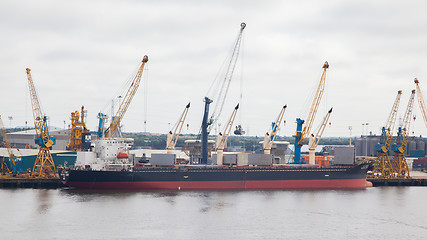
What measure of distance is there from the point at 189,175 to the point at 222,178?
178 inches

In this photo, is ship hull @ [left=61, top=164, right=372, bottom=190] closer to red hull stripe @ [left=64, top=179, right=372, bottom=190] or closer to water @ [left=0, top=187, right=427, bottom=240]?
red hull stripe @ [left=64, top=179, right=372, bottom=190]

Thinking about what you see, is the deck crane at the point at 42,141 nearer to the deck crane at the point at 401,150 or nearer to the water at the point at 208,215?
the water at the point at 208,215

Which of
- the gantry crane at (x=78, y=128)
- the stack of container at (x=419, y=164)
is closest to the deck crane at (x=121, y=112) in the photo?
the gantry crane at (x=78, y=128)

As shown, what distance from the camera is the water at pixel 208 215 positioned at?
1738 inches

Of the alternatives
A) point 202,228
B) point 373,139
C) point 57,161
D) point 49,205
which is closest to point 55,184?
point 57,161

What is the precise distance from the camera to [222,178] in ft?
238

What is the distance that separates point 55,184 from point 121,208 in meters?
22.2

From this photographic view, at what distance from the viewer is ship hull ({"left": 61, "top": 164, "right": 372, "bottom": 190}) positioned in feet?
227

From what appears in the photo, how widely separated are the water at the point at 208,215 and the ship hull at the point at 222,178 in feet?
11.8

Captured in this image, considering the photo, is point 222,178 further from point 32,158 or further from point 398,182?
point 32,158

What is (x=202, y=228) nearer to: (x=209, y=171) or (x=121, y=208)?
(x=121, y=208)

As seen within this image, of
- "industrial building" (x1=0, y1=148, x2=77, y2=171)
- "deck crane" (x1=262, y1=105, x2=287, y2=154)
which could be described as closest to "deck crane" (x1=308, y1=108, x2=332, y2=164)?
"deck crane" (x1=262, y1=105, x2=287, y2=154)

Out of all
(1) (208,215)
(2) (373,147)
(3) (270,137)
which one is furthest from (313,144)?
(2) (373,147)

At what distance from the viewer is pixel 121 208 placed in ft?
178
